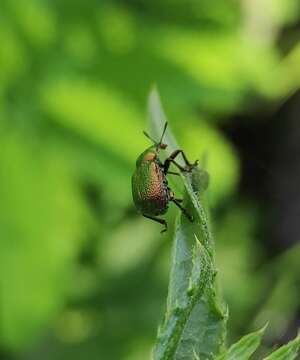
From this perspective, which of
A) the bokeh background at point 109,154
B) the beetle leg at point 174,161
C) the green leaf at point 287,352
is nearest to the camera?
the green leaf at point 287,352

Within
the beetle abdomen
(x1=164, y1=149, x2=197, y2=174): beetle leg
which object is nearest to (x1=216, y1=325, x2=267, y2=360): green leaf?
(x1=164, y1=149, x2=197, y2=174): beetle leg

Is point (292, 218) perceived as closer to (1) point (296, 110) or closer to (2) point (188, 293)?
(1) point (296, 110)

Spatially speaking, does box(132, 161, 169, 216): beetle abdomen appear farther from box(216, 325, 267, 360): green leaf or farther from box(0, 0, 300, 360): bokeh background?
box(0, 0, 300, 360): bokeh background

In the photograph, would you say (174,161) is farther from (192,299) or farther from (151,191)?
(192,299)

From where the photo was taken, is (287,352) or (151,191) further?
(151,191)

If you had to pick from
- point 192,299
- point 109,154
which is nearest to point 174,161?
point 192,299

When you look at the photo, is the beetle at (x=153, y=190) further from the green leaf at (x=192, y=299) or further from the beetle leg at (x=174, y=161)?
the green leaf at (x=192, y=299)

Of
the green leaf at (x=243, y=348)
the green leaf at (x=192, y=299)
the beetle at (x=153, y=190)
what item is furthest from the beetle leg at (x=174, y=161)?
the green leaf at (x=243, y=348)
